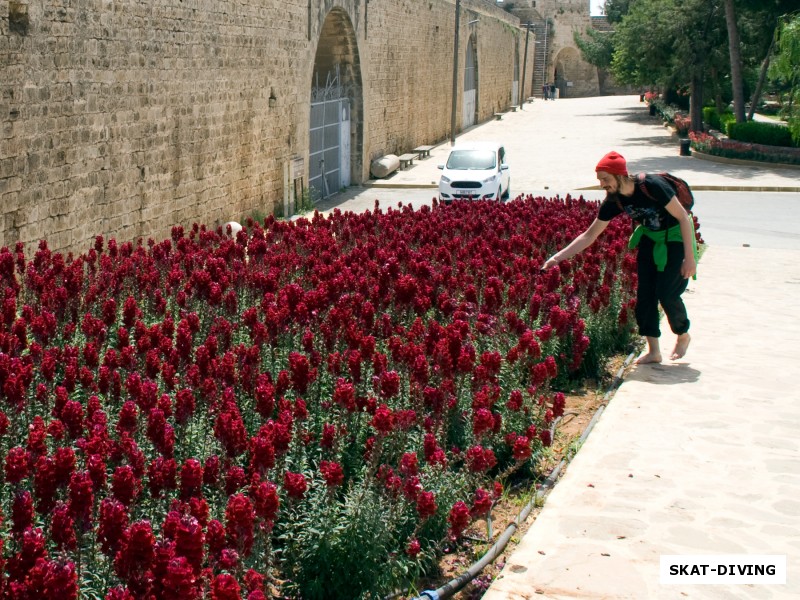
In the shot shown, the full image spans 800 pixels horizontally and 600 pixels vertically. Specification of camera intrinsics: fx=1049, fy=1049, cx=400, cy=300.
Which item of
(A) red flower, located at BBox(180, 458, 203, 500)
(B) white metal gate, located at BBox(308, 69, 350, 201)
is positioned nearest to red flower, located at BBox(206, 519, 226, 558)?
(A) red flower, located at BBox(180, 458, 203, 500)

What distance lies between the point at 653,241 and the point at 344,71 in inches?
704

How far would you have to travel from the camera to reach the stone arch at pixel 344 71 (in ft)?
76.6

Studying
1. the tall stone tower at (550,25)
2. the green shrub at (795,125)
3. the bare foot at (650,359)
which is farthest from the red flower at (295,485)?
the tall stone tower at (550,25)

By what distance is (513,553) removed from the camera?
4770mm

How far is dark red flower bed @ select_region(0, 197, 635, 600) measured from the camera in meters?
3.65

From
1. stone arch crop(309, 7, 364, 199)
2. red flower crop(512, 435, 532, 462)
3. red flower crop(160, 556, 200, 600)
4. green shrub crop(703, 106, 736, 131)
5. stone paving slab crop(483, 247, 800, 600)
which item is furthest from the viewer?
green shrub crop(703, 106, 736, 131)

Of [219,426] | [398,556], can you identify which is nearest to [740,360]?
[398,556]

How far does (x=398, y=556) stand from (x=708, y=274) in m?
9.26

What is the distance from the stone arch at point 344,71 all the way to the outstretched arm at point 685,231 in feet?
52.0

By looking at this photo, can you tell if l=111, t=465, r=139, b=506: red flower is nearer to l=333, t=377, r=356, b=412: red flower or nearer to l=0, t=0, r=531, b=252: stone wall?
l=333, t=377, r=356, b=412: red flower

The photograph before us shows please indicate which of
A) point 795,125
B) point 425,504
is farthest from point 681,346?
point 795,125

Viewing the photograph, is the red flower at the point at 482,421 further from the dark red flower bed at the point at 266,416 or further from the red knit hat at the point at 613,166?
the red knit hat at the point at 613,166

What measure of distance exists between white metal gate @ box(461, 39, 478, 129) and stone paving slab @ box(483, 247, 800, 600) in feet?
119

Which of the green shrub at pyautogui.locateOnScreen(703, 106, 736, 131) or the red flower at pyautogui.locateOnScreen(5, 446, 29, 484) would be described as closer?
the red flower at pyautogui.locateOnScreen(5, 446, 29, 484)
